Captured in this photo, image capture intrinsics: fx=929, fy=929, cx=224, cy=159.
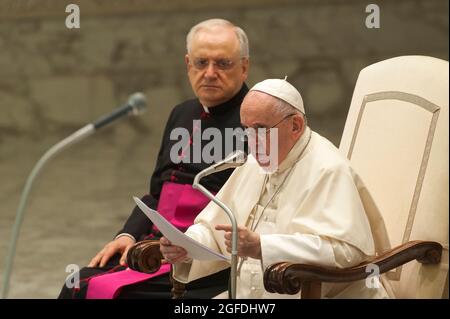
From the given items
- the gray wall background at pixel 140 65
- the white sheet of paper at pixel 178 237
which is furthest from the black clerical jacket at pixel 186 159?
the gray wall background at pixel 140 65

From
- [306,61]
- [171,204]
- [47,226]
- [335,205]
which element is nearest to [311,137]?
[335,205]

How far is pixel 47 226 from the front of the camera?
23.6 feet

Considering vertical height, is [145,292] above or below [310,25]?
below

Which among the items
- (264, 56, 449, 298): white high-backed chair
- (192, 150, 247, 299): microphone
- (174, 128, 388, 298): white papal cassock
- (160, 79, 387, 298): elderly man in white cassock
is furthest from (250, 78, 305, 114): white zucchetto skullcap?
(264, 56, 449, 298): white high-backed chair

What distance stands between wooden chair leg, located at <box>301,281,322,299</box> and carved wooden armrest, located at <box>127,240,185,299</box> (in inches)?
24.1

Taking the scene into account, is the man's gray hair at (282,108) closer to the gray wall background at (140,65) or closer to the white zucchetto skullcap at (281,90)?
the white zucchetto skullcap at (281,90)

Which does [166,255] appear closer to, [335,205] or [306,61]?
[335,205]

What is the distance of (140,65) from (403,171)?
6.77 meters

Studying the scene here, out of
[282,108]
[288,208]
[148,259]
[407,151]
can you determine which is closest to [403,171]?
[407,151]

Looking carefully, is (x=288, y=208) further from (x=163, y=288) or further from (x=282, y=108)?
(x=163, y=288)

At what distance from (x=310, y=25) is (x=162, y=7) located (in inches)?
64.3

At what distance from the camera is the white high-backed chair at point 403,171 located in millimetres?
3230

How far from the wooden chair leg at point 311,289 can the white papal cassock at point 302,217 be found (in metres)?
0.07

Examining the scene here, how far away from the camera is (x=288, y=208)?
3369 mm
